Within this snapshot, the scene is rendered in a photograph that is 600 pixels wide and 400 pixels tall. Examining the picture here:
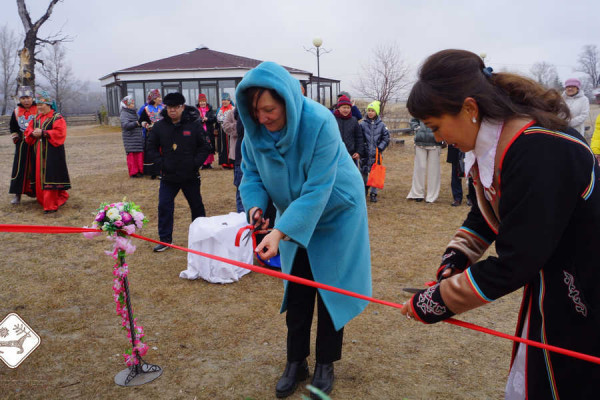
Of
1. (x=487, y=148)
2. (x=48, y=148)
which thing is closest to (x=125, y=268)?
(x=487, y=148)

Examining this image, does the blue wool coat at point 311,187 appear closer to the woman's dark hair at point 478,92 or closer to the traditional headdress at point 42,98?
the woman's dark hair at point 478,92

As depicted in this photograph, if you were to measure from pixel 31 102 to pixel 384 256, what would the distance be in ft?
20.9

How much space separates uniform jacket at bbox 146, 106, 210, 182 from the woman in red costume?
8.72ft

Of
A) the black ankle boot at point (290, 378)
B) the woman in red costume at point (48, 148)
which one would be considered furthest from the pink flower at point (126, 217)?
the woman in red costume at point (48, 148)

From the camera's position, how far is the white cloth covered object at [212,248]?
4789 millimetres

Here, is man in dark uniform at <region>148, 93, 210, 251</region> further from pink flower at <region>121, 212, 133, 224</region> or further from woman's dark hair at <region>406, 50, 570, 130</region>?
woman's dark hair at <region>406, 50, 570, 130</region>

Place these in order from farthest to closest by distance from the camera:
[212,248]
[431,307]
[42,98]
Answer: [42,98] → [212,248] → [431,307]

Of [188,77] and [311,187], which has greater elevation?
[188,77]

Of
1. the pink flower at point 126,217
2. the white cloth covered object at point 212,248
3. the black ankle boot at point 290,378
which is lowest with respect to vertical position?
the black ankle boot at point 290,378

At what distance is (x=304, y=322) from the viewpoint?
286cm

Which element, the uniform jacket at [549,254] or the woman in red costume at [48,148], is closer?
the uniform jacket at [549,254]

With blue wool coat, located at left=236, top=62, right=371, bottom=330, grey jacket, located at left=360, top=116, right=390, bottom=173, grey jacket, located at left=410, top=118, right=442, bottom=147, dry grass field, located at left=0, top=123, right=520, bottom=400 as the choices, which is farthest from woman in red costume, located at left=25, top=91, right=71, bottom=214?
blue wool coat, located at left=236, top=62, right=371, bottom=330

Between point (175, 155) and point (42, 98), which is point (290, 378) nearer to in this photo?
point (175, 155)

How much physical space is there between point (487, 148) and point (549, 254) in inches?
14.6
